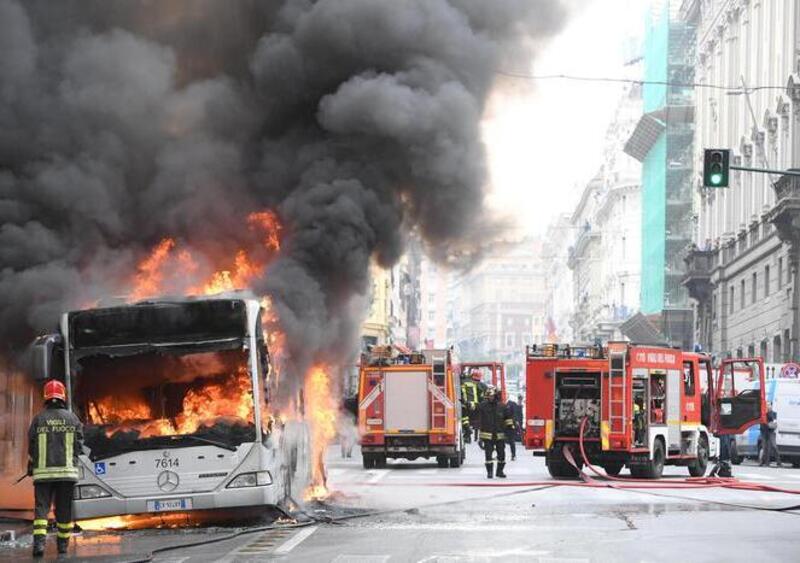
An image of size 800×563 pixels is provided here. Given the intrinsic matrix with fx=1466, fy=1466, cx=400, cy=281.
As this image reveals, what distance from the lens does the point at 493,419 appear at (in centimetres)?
2516

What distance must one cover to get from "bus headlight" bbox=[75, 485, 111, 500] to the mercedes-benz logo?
0.50 metres

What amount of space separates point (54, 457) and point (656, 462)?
46.9ft

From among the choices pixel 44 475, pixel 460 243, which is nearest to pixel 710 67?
pixel 460 243

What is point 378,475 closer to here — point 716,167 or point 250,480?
point 716,167

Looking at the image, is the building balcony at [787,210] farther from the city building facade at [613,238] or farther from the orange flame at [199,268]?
the city building facade at [613,238]

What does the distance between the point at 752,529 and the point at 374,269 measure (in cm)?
718

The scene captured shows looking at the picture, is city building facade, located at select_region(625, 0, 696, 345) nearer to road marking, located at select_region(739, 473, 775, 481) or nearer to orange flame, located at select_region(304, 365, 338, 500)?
road marking, located at select_region(739, 473, 775, 481)

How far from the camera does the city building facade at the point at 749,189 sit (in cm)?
4762

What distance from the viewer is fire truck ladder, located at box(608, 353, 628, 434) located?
24219 millimetres

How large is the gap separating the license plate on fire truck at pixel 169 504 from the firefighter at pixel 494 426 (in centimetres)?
1161

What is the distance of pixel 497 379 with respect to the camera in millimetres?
35938

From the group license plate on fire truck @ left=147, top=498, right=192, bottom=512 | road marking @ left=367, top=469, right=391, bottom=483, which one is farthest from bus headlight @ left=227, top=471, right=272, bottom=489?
road marking @ left=367, top=469, right=391, bottom=483

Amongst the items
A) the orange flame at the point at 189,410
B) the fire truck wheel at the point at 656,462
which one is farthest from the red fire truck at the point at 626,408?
the orange flame at the point at 189,410

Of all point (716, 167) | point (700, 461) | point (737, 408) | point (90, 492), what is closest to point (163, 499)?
point (90, 492)
